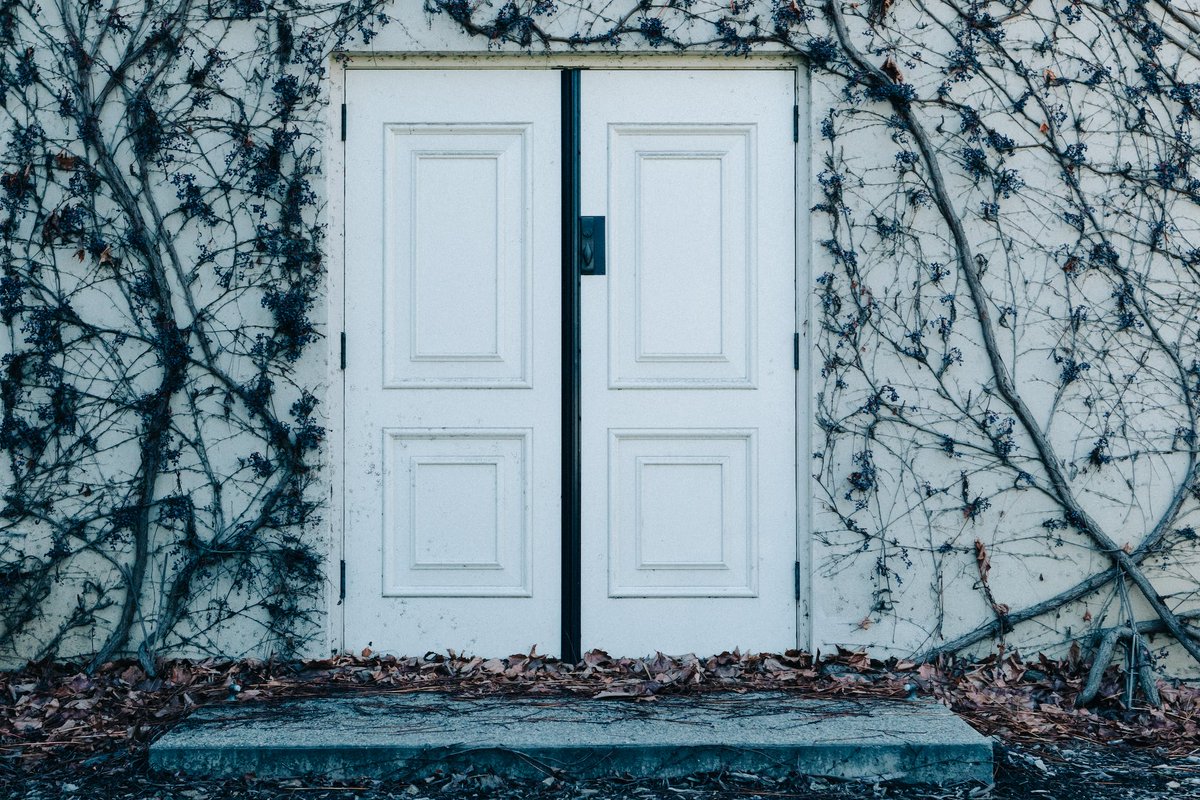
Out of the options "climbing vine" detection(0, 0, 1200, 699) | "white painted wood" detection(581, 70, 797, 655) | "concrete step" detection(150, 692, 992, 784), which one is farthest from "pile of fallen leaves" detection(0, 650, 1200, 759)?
"concrete step" detection(150, 692, 992, 784)

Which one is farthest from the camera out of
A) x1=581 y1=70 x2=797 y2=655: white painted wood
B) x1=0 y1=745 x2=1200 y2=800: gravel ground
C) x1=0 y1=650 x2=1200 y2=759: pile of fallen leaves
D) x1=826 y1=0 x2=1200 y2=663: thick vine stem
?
x1=581 y1=70 x2=797 y2=655: white painted wood

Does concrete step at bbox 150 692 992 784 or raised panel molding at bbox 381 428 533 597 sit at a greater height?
raised panel molding at bbox 381 428 533 597

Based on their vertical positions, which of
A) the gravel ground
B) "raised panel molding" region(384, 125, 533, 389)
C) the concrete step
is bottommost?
the gravel ground

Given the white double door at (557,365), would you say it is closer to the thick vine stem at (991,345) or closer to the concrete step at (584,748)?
the thick vine stem at (991,345)

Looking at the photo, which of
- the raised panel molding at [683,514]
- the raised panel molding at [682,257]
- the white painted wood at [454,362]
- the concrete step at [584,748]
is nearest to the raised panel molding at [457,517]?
the white painted wood at [454,362]

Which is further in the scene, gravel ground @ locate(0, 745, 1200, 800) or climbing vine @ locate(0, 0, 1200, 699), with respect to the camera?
climbing vine @ locate(0, 0, 1200, 699)

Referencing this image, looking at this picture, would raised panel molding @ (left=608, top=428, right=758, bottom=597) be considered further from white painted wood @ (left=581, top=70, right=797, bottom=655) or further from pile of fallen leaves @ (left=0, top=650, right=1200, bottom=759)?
pile of fallen leaves @ (left=0, top=650, right=1200, bottom=759)

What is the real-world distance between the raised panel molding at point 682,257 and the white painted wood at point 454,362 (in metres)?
0.27

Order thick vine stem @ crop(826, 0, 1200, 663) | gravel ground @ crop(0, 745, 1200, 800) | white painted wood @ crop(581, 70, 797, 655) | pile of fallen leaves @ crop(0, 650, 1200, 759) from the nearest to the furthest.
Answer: gravel ground @ crop(0, 745, 1200, 800), pile of fallen leaves @ crop(0, 650, 1200, 759), thick vine stem @ crop(826, 0, 1200, 663), white painted wood @ crop(581, 70, 797, 655)

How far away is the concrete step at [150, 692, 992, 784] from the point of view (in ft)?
10.7

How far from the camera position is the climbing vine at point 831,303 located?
4.27 meters

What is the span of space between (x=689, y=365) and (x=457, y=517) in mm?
1085

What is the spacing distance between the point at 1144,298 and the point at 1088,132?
2.21ft

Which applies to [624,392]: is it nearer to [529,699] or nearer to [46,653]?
[529,699]
